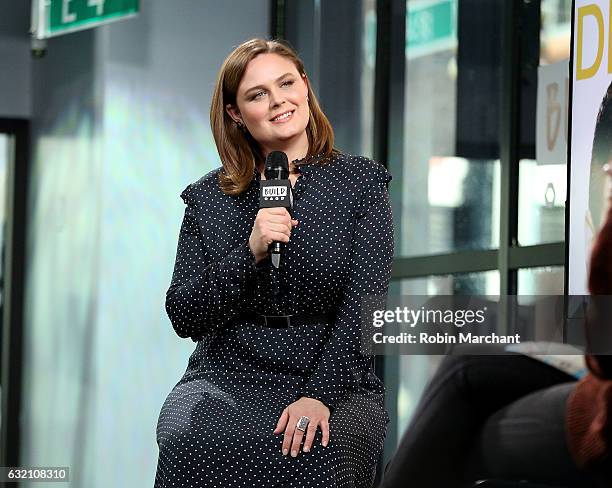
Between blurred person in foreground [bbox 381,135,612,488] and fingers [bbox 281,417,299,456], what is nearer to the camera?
blurred person in foreground [bbox 381,135,612,488]

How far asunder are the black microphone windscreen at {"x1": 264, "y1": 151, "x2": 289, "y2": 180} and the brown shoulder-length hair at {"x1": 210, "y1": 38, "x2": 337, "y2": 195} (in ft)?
0.71

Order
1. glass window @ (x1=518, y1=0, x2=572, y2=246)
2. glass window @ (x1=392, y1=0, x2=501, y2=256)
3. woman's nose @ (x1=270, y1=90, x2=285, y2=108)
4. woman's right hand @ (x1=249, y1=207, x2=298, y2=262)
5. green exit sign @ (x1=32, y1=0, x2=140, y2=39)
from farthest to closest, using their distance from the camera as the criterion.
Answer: green exit sign @ (x1=32, y1=0, x2=140, y2=39), glass window @ (x1=392, y1=0, x2=501, y2=256), glass window @ (x1=518, y1=0, x2=572, y2=246), woman's nose @ (x1=270, y1=90, x2=285, y2=108), woman's right hand @ (x1=249, y1=207, x2=298, y2=262)

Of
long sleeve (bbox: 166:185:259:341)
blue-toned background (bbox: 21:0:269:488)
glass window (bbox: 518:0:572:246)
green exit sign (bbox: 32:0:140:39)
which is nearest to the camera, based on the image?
long sleeve (bbox: 166:185:259:341)

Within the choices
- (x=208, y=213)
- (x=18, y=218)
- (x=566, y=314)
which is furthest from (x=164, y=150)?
(x=566, y=314)

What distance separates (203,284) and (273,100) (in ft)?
1.48

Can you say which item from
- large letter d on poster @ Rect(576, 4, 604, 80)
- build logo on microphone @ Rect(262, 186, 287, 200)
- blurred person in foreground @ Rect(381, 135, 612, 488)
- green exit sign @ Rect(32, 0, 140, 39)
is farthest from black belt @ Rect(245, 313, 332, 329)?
green exit sign @ Rect(32, 0, 140, 39)

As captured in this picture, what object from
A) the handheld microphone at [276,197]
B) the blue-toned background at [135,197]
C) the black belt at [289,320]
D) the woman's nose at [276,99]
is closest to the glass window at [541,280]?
the black belt at [289,320]

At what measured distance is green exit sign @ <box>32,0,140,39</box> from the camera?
4609 millimetres

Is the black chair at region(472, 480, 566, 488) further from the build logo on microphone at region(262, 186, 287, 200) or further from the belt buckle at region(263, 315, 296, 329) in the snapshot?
the belt buckle at region(263, 315, 296, 329)

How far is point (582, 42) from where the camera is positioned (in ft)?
9.86

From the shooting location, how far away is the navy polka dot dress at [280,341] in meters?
2.45

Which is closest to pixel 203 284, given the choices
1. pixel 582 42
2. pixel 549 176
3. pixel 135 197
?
pixel 582 42

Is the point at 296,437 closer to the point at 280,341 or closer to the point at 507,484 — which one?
the point at 280,341

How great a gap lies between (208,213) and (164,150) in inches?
115
